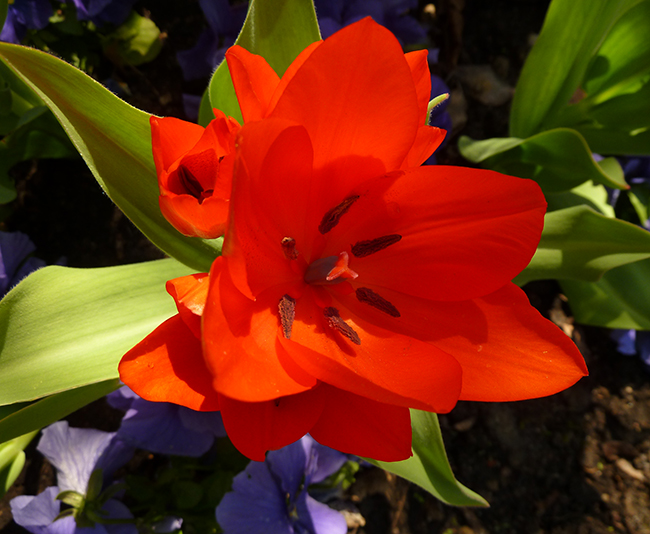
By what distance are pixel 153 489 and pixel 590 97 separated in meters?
1.66

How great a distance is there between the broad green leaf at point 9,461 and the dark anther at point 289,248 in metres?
0.78

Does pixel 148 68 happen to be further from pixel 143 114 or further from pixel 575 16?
pixel 575 16

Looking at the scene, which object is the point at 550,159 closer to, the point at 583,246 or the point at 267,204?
the point at 583,246

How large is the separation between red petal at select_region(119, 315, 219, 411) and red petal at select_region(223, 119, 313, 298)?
111 millimetres

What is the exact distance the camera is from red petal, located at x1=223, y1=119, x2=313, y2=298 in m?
0.47

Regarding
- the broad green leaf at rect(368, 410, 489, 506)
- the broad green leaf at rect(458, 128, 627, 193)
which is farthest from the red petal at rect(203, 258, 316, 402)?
the broad green leaf at rect(458, 128, 627, 193)

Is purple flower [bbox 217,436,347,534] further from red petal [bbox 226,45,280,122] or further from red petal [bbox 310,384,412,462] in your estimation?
red petal [bbox 226,45,280,122]

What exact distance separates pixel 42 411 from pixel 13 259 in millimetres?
Result: 522

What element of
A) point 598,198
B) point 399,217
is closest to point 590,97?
point 598,198

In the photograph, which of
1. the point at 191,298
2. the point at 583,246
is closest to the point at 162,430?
the point at 191,298

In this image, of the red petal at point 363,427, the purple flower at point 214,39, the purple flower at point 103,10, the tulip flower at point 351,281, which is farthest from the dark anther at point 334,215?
the purple flower at point 103,10

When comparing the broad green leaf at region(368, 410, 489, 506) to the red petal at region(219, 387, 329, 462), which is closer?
the red petal at region(219, 387, 329, 462)

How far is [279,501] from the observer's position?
1.04 meters

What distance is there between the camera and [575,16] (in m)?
1.17
